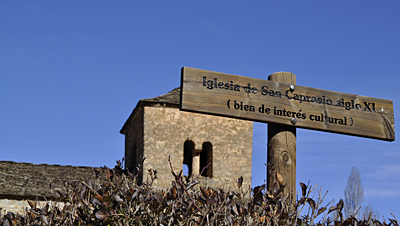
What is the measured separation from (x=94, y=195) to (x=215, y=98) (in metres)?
1.23

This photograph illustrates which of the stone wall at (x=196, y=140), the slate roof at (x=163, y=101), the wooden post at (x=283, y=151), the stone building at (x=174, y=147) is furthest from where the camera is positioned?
the slate roof at (x=163, y=101)

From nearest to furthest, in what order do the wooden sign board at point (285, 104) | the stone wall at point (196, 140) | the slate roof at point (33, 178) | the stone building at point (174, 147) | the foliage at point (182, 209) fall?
the foliage at point (182, 209)
the wooden sign board at point (285, 104)
the slate roof at point (33, 178)
the stone building at point (174, 147)
the stone wall at point (196, 140)

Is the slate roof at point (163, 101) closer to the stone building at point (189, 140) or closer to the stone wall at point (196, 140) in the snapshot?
the stone building at point (189, 140)

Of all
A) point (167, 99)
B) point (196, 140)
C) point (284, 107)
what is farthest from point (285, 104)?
point (167, 99)

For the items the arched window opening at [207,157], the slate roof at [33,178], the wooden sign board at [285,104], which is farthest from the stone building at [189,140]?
the wooden sign board at [285,104]

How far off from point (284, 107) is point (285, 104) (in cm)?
3

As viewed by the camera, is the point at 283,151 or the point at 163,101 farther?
the point at 163,101

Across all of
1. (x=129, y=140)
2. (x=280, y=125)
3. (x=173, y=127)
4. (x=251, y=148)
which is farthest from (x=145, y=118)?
(x=280, y=125)

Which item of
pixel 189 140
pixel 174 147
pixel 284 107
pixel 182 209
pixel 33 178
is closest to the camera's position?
pixel 182 209

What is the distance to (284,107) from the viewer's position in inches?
149

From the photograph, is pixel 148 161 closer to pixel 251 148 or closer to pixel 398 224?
pixel 251 148

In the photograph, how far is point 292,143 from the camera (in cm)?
386

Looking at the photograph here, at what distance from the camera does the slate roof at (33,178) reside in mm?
14656

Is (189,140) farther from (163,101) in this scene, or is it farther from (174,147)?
(163,101)
